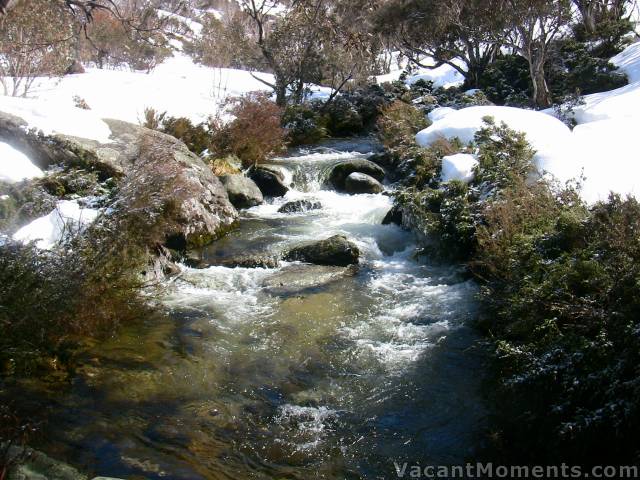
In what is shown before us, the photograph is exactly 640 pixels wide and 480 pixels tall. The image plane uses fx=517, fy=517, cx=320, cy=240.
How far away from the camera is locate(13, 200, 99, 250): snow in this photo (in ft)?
19.1

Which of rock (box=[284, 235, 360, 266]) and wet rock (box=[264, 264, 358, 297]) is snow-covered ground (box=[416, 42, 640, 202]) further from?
wet rock (box=[264, 264, 358, 297])

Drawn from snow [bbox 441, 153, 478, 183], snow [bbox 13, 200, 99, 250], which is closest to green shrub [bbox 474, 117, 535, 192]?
snow [bbox 441, 153, 478, 183]

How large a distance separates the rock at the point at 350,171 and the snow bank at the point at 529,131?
1328mm

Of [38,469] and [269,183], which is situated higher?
[269,183]

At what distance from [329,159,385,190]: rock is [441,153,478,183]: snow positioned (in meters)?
2.95

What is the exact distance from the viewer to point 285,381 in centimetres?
530

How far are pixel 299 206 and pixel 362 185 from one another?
1.90 metres

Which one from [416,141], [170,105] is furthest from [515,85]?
[170,105]

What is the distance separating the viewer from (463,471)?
4.08m

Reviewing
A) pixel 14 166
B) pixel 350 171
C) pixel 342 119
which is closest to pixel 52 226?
pixel 14 166

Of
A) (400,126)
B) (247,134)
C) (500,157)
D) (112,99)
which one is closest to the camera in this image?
(500,157)

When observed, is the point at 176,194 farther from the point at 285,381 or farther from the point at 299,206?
the point at 299,206

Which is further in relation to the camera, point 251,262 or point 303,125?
point 303,125

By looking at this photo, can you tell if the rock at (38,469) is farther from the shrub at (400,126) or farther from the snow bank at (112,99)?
the shrub at (400,126)
